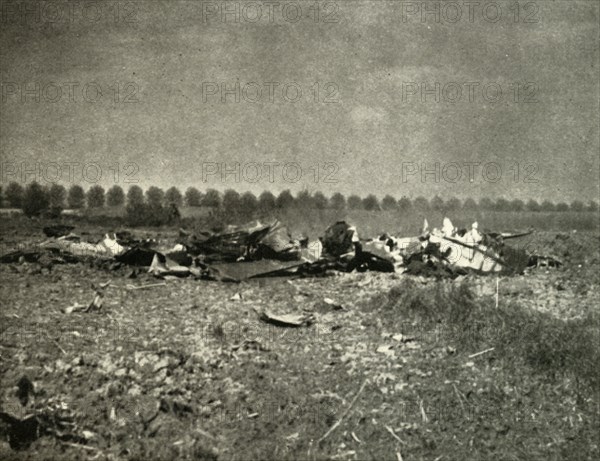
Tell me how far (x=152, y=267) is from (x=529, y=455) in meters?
6.21

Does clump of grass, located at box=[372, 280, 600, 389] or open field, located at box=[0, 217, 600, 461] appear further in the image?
clump of grass, located at box=[372, 280, 600, 389]

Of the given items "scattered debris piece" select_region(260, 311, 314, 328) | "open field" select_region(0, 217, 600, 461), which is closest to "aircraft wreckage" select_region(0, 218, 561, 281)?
"open field" select_region(0, 217, 600, 461)

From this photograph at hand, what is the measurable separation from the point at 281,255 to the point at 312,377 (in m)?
4.34

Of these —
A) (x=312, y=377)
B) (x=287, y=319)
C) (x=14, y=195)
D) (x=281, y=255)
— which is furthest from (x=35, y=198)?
(x=312, y=377)

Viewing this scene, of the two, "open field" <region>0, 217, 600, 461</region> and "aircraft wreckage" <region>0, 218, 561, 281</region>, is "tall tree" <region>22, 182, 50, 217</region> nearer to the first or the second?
"aircraft wreckage" <region>0, 218, 561, 281</region>

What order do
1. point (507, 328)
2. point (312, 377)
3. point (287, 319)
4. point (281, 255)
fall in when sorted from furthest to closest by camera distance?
point (281, 255)
point (287, 319)
point (507, 328)
point (312, 377)

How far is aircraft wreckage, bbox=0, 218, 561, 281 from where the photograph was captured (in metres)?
8.02

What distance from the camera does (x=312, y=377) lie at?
410cm

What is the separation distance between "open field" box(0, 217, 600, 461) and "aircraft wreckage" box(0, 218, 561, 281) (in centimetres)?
176

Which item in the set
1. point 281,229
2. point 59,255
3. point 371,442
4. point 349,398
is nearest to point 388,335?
point 349,398

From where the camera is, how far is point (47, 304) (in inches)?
224

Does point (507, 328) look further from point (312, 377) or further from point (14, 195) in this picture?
point (14, 195)

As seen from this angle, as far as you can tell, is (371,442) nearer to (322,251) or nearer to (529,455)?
(529,455)

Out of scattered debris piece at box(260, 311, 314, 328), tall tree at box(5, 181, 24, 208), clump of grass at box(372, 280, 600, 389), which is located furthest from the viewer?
tall tree at box(5, 181, 24, 208)
